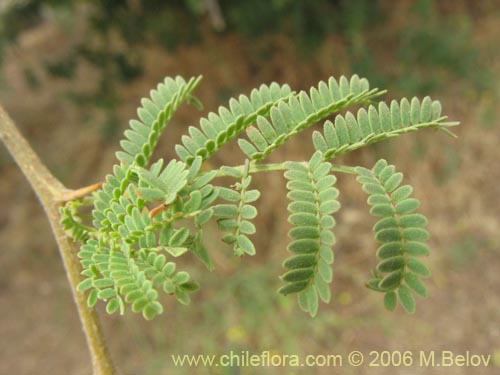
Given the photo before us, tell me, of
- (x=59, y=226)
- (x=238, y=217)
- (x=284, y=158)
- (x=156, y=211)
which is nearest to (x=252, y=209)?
(x=238, y=217)

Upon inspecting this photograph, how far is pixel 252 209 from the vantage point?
0.74m

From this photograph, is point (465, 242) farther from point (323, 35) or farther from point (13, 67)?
point (13, 67)

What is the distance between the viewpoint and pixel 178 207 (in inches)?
29.0

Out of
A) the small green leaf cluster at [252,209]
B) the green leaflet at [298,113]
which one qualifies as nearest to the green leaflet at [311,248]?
the small green leaf cluster at [252,209]

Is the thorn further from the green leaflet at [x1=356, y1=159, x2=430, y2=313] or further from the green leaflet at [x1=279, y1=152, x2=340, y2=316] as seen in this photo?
the green leaflet at [x1=356, y1=159, x2=430, y2=313]

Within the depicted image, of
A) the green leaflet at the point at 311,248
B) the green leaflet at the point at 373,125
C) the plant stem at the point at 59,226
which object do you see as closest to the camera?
the green leaflet at the point at 311,248

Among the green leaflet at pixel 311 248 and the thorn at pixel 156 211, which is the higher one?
the thorn at pixel 156 211

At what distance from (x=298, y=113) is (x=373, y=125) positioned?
0.12 metres

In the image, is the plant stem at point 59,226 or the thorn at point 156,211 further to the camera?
the plant stem at point 59,226

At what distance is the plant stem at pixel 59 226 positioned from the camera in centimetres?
91

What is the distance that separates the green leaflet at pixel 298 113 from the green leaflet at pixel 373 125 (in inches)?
1.1

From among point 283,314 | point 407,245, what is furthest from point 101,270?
A: point 283,314

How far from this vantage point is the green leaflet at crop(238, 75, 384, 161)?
0.82 meters

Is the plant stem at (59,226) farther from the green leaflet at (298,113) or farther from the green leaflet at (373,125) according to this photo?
the green leaflet at (373,125)
